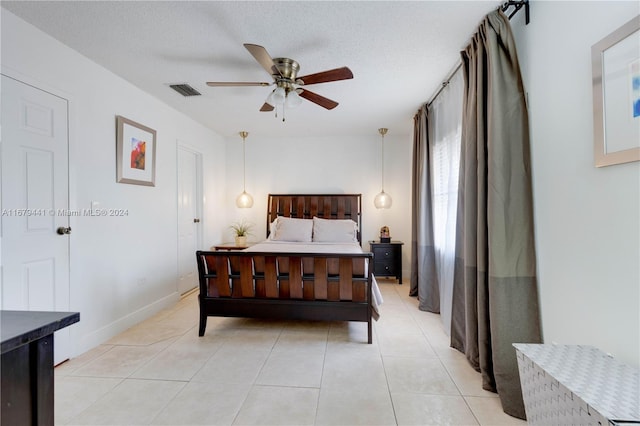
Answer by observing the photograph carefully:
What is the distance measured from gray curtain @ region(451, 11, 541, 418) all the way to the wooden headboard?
304cm

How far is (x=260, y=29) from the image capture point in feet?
6.70

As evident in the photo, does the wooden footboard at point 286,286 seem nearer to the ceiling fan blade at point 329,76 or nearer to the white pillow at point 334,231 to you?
the ceiling fan blade at point 329,76

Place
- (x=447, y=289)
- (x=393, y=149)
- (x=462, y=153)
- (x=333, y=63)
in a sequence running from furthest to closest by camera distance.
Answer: (x=393, y=149) < (x=447, y=289) < (x=333, y=63) < (x=462, y=153)

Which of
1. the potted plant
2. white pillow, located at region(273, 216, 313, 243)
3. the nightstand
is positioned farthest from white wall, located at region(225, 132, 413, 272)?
white pillow, located at region(273, 216, 313, 243)

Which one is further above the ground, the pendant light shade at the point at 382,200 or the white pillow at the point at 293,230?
the pendant light shade at the point at 382,200

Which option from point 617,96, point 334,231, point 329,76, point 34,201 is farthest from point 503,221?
point 34,201

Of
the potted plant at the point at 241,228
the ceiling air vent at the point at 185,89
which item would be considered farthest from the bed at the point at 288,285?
the potted plant at the point at 241,228

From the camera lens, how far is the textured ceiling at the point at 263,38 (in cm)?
184

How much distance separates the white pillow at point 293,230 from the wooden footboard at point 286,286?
1664 millimetres

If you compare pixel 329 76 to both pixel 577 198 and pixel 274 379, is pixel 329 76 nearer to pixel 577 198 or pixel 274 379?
pixel 577 198

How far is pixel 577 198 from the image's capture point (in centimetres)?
140

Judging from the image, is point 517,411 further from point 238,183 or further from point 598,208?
point 238,183

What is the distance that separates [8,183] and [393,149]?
474 cm

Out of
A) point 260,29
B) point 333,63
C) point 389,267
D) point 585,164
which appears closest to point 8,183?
point 260,29
